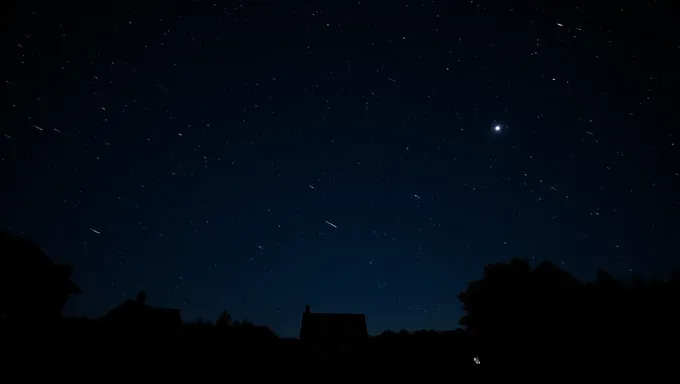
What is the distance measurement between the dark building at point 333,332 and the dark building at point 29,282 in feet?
63.3

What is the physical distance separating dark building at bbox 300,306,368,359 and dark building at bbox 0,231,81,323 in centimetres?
1930

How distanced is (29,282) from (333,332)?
2416 cm

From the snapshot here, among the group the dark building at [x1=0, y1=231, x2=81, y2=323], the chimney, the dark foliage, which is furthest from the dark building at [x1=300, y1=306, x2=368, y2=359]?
the dark building at [x1=0, y1=231, x2=81, y2=323]

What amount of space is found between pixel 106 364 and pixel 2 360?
2.88 metres

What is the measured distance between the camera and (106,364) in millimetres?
10711

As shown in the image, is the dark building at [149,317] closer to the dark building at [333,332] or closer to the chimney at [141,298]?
the chimney at [141,298]

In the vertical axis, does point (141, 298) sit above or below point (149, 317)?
above

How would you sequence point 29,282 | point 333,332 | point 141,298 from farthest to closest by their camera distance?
point 333,332
point 141,298
point 29,282

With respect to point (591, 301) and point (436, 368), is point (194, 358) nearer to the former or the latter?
point (436, 368)

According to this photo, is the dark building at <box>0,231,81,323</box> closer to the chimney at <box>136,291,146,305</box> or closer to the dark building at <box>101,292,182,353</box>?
the dark building at <box>101,292,182,353</box>

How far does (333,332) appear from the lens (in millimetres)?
30641

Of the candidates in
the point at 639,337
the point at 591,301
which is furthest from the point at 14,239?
the point at 639,337

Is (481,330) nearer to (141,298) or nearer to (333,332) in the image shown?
(333,332)

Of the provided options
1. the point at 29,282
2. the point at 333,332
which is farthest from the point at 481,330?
the point at 29,282
